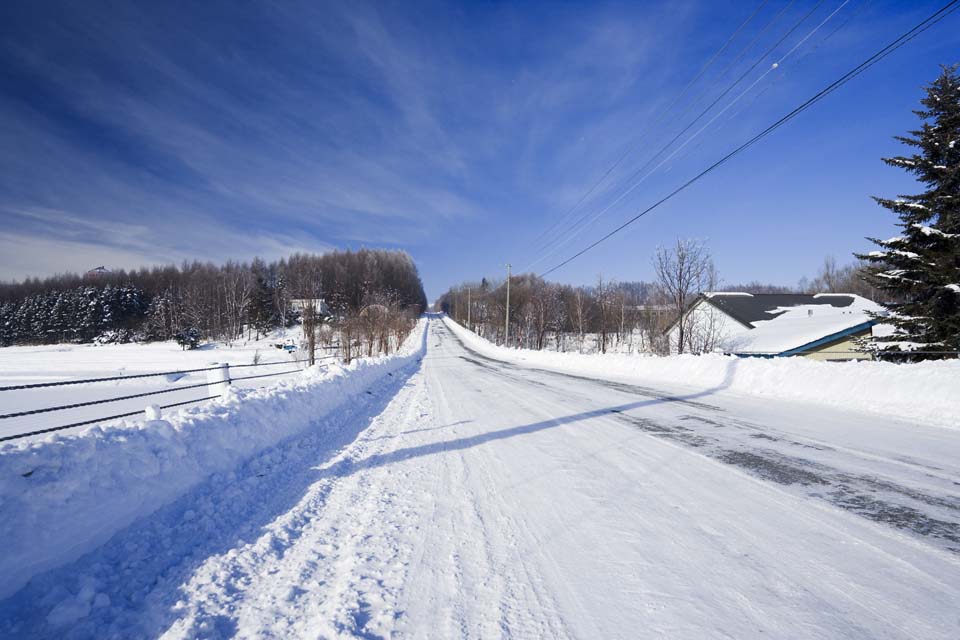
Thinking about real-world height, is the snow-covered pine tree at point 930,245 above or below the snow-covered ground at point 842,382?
above

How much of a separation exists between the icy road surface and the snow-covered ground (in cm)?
184

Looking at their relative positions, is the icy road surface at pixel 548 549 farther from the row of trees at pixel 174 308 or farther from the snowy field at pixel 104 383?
the row of trees at pixel 174 308

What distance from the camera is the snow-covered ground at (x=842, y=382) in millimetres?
6727

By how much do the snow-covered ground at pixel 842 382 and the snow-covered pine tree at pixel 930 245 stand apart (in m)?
8.05

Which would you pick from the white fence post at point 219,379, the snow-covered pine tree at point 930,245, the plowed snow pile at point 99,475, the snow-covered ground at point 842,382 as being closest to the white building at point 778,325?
the snow-covered pine tree at point 930,245

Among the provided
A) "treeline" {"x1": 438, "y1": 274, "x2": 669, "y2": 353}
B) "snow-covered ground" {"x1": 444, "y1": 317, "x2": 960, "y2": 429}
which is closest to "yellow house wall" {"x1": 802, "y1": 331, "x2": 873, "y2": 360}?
"snow-covered ground" {"x1": 444, "y1": 317, "x2": 960, "y2": 429}

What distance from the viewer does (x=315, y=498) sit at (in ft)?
13.1

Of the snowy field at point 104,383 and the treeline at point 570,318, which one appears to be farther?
the treeline at point 570,318

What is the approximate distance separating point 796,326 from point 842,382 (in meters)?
23.5

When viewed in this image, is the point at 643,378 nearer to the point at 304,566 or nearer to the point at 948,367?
the point at 948,367

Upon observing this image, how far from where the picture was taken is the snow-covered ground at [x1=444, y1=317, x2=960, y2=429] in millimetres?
6727

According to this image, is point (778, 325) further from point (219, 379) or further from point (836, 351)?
point (219, 379)

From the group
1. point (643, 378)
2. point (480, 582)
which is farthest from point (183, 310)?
point (480, 582)

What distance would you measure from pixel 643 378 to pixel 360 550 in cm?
1405
